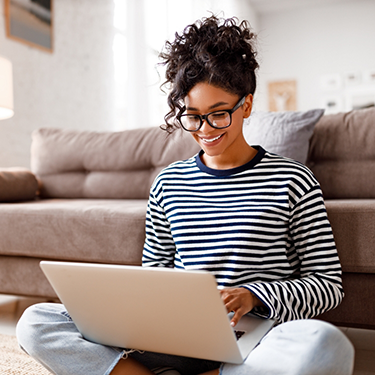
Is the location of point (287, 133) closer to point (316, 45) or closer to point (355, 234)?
point (355, 234)

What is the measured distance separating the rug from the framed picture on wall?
2.00 meters

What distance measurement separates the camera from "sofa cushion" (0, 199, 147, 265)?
4.39ft

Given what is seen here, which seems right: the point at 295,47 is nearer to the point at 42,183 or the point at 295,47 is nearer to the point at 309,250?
the point at 42,183

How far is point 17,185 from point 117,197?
1.36 ft

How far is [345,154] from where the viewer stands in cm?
149

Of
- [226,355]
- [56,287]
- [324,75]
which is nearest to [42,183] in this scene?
[56,287]

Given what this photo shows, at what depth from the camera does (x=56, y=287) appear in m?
0.78

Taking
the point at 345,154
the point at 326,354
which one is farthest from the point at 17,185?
the point at 326,354

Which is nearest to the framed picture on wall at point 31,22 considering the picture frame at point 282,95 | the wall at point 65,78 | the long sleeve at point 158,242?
the wall at point 65,78

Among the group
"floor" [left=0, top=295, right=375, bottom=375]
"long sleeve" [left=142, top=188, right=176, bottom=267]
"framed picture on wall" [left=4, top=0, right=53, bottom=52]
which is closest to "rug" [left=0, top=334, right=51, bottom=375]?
"floor" [left=0, top=295, right=375, bottom=375]

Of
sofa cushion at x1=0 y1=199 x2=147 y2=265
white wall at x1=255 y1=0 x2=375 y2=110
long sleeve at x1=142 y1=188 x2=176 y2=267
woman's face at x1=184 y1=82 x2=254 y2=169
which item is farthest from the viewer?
white wall at x1=255 y1=0 x2=375 y2=110

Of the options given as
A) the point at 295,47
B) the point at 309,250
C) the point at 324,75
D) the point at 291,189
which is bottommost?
the point at 309,250

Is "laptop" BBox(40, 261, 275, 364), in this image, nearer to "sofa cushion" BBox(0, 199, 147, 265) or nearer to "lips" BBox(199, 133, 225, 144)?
"lips" BBox(199, 133, 225, 144)

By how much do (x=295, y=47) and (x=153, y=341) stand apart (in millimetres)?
5132
